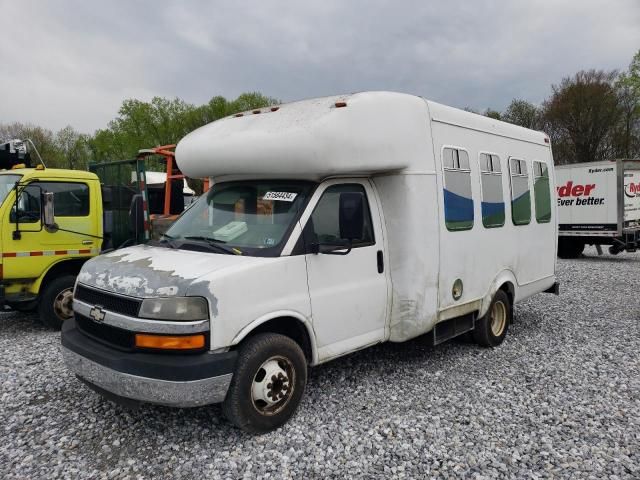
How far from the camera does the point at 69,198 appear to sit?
289 inches

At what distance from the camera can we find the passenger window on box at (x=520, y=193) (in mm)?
6535

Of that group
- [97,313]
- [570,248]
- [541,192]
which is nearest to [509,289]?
[541,192]

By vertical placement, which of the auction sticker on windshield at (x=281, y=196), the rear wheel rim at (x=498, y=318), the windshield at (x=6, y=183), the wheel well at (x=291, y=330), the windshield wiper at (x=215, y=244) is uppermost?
the windshield at (x=6, y=183)

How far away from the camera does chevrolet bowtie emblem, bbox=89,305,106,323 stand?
12.5ft

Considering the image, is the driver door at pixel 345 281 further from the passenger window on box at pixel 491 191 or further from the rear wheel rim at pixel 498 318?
the rear wheel rim at pixel 498 318

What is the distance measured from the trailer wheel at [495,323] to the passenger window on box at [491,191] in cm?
97

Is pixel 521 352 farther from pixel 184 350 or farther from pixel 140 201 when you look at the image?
pixel 140 201

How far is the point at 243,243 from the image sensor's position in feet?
13.6

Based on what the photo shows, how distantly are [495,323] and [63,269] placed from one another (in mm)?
6057

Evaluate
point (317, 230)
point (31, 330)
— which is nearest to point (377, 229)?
point (317, 230)

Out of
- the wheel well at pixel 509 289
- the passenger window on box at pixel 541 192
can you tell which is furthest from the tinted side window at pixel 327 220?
the passenger window on box at pixel 541 192

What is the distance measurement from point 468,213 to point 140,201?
12.2 feet

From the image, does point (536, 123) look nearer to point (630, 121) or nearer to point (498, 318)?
point (630, 121)

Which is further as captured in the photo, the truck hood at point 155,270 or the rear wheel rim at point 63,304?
the rear wheel rim at point 63,304
